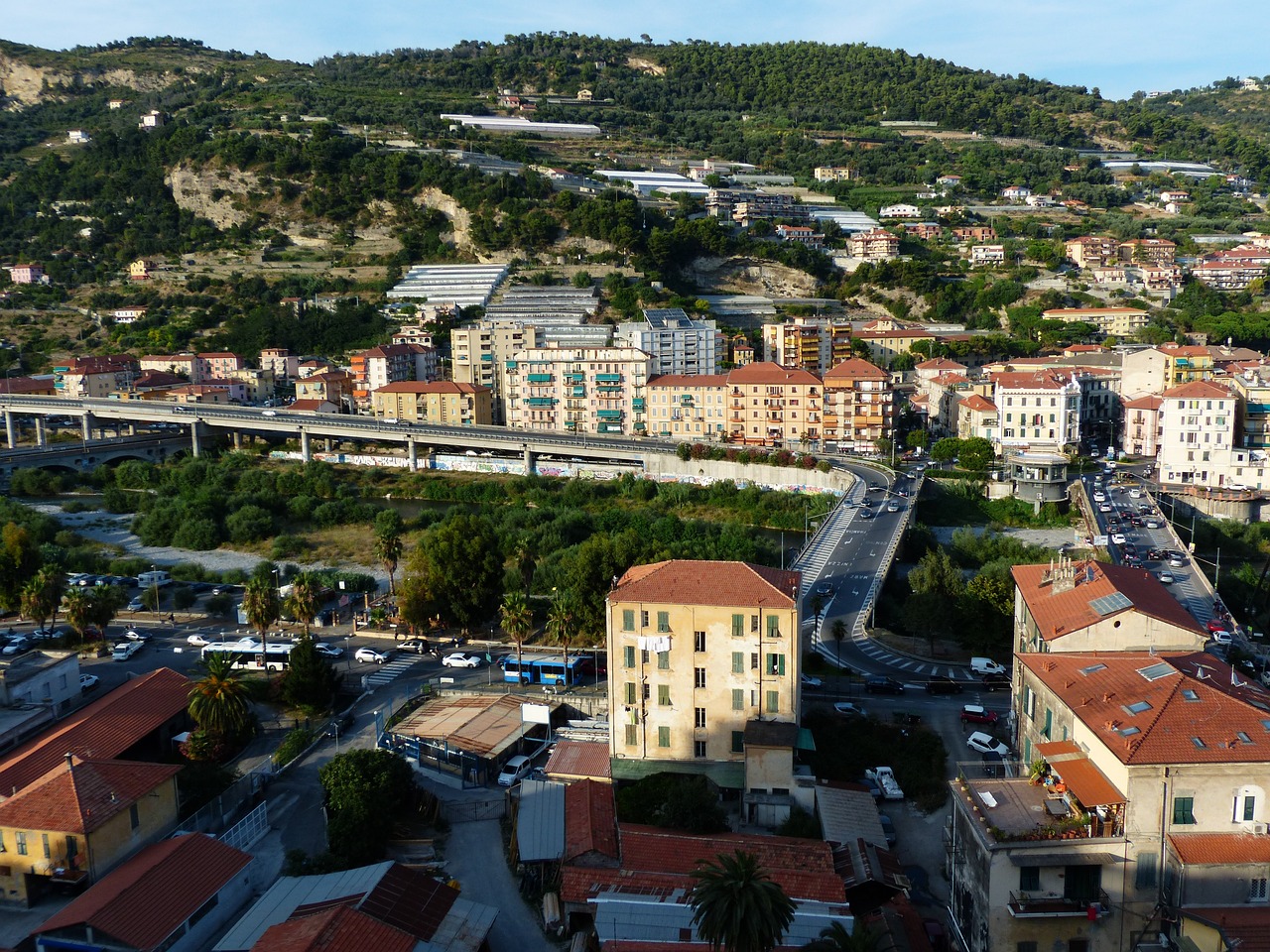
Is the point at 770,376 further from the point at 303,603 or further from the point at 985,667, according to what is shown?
the point at 303,603

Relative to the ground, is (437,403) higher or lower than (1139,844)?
higher

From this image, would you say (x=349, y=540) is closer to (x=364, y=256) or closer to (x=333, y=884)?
(x=333, y=884)

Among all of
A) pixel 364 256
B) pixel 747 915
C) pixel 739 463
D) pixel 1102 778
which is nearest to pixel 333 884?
pixel 747 915

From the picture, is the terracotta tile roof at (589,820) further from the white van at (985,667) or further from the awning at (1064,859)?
the white van at (985,667)

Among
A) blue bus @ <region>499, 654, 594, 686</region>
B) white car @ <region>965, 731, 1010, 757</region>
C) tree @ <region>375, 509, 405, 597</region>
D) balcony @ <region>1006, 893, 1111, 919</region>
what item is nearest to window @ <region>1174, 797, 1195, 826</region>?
balcony @ <region>1006, 893, 1111, 919</region>

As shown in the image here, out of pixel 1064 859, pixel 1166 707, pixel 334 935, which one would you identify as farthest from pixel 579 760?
pixel 1166 707

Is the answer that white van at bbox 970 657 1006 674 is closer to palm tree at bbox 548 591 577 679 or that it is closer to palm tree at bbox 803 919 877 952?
palm tree at bbox 548 591 577 679

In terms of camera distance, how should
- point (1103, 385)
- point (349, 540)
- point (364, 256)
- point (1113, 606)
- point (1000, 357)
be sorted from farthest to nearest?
point (364, 256), point (1000, 357), point (1103, 385), point (349, 540), point (1113, 606)
